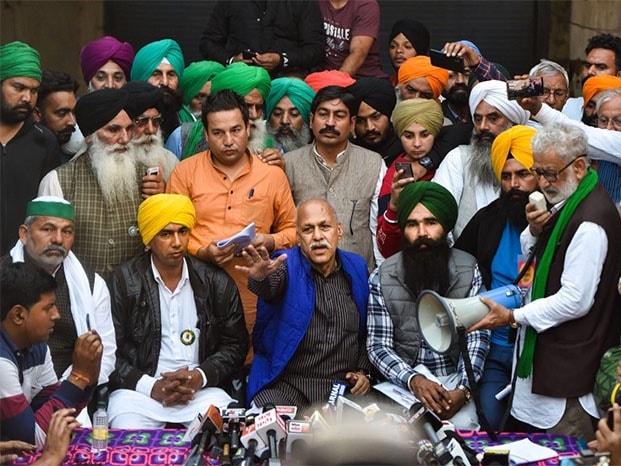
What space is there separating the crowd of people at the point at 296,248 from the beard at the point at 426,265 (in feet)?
0.03

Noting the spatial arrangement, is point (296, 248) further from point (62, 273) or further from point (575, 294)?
point (575, 294)

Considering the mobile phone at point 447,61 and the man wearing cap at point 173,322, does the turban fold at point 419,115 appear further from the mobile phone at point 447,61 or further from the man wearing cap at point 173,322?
the man wearing cap at point 173,322

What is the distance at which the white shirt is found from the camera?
5039mm

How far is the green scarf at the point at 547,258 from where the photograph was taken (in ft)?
16.8

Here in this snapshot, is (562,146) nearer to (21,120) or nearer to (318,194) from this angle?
(318,194)

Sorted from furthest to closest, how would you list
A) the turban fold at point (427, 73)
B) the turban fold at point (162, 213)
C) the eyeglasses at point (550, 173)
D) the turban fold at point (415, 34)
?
the turban fold at point (415, 34)
the turban fold at point (427, 73)
the turban fold at point (162, 213)
the eyeglasses at point (550, 173)

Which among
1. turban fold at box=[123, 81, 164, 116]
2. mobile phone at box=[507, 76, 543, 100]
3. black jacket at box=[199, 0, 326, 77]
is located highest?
black jacket at box=[199, 0, 326, 77]

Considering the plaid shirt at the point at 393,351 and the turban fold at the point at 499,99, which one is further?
the turban fold at the point at 499,99

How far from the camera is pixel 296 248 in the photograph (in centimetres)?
568

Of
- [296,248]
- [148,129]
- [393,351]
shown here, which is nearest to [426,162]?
[296,248]

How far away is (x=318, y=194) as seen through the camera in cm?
637

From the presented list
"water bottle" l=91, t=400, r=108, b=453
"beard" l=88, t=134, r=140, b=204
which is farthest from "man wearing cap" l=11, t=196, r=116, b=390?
"water bottle" l=91, t=400, r=108, b=453

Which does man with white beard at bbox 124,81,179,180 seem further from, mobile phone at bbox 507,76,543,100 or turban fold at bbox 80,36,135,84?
mobile phone at bbox 507,76,543,100

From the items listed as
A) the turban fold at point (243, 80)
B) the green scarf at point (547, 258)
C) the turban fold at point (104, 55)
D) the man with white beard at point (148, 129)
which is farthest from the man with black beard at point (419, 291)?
the turban fold at point (104, 55)
